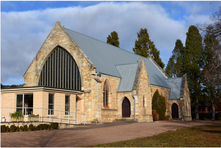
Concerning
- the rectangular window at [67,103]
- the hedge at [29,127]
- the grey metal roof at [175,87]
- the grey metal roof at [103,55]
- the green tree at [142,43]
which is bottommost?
the hedge at [29,127]

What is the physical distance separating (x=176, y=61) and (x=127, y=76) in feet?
86.9

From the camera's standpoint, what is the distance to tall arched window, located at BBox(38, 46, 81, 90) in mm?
27141

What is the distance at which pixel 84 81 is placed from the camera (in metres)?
26.3

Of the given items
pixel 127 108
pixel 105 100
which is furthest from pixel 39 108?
pixel 127 108

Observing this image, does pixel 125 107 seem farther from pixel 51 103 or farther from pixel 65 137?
pixel 65 137

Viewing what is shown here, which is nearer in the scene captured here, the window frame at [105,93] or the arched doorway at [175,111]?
the window frame at [105,93]

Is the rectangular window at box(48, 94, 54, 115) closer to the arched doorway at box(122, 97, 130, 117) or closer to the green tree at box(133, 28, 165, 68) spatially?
the arched doorway at box(122, 97, 130, 117)

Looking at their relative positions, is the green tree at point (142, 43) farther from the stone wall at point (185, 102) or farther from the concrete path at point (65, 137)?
the concrete path at point (65, 137)

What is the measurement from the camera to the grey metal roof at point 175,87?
38447 millimetres

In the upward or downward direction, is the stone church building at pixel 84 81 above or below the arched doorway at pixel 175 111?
above

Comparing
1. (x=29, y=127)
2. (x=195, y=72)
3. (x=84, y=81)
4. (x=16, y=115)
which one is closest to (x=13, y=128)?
(x=29, y=127)

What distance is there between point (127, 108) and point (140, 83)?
3.22 metres

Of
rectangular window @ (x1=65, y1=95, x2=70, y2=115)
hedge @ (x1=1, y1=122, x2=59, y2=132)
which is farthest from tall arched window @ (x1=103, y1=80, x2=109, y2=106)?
hedge @ (x1=1, y1=122, x2=59, y2=132)

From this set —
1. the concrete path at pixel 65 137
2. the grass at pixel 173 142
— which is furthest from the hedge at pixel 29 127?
the grass at pixel 173 142
